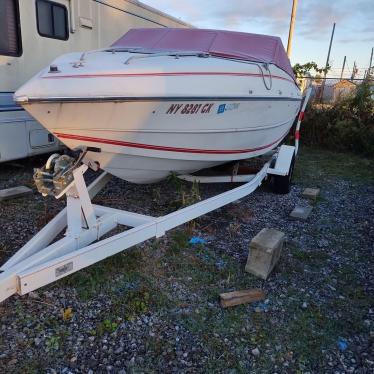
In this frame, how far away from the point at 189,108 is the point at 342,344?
2151 mm

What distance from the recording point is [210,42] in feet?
13.9

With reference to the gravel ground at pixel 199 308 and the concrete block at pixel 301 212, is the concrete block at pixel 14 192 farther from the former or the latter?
the concrete block at pixel 301 212

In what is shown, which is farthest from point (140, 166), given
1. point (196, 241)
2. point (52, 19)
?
point (52, 19)

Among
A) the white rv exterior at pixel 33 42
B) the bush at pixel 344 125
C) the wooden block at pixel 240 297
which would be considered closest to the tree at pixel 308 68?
the bush at pixel 344 125

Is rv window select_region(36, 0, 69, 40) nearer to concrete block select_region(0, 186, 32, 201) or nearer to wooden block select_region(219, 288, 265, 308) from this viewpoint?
concrete block select_region(0, 186, 32, 201)

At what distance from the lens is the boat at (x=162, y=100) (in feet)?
9.72

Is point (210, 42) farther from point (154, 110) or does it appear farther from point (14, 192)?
point (14, 192)

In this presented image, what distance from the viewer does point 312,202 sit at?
16.1 ft

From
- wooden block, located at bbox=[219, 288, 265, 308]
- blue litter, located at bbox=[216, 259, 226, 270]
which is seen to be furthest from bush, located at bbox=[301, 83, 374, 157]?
wooden block, located at bbox=[219, 288, 265, 308]

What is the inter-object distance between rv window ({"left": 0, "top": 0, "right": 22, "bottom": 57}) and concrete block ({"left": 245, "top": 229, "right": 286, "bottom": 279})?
3.67 meters

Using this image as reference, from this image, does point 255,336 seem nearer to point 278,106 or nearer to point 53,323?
point 53,323

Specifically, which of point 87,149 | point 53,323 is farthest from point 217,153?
point 53,323

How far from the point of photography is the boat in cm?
296

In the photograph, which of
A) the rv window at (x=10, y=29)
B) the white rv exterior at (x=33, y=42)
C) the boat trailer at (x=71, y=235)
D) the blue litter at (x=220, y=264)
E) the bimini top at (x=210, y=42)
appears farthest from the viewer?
the white rv exterior at (x=33, y=42)
